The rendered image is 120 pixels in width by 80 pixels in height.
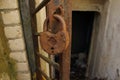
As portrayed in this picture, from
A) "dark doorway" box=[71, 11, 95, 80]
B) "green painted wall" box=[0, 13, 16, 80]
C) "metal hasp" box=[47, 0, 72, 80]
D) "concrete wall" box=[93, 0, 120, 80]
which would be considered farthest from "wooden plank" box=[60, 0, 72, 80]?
"dark doorway" box=[71, 11, 95, 80]

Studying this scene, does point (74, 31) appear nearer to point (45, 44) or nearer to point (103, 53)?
point (103, 53)

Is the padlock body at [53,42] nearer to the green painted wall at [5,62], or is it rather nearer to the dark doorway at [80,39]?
the green painted wall at [5,62]

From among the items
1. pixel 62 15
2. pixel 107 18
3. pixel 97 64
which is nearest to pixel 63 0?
pixel 62 15

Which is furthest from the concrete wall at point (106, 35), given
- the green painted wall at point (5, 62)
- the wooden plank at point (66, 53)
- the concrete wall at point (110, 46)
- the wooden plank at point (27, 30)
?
the wooden plank at point (66, 53)

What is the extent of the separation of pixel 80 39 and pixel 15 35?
3.53 metres

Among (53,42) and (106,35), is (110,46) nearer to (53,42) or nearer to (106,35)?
(106,35)

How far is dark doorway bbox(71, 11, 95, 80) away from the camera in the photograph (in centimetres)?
446

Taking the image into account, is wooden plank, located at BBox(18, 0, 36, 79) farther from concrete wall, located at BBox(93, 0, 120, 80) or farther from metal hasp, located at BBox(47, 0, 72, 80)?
concrete wall, located at BBox(93, 0, 120, 80)

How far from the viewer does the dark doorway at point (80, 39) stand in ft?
14.6

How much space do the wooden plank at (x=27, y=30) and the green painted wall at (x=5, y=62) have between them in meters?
0.14

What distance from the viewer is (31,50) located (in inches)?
58.8

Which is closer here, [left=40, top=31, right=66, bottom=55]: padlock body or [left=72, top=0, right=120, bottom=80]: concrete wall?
[left=40, top=31, right=66, bottom=55]: padlock body

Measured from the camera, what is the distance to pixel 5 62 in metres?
1.39

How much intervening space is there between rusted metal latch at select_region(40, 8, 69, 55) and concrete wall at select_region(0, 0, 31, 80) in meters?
0.58
